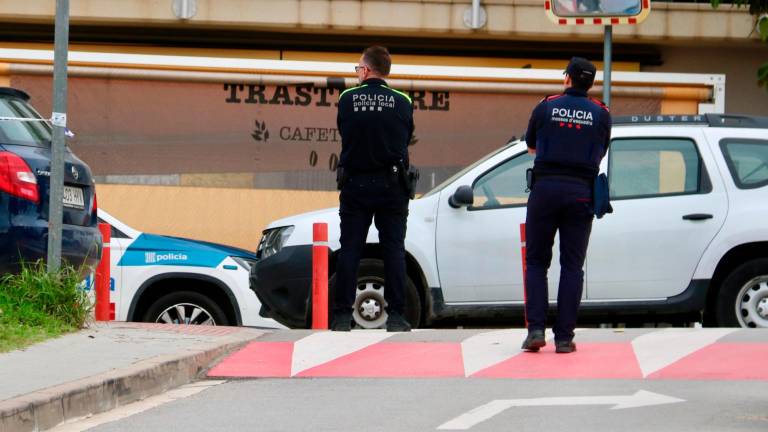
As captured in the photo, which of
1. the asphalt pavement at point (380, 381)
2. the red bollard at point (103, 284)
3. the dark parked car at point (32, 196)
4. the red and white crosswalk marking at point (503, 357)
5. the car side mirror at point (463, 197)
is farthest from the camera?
the red bollard at point (103, 284)

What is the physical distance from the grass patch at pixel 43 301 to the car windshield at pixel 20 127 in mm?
919

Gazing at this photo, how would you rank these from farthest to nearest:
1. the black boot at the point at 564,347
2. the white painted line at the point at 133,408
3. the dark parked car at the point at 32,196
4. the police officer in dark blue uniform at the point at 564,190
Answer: the dark parked car at the point at 32,196 → the black boot at the point at 564,347 → the police officer in dark blue uniform at the point at 564,190 → the white painted line at the point at 133,408

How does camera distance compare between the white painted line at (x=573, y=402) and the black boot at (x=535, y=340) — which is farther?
the black boot at (x=535, y=340)

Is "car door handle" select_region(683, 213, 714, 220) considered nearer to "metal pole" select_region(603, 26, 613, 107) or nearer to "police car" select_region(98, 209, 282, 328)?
"metal pole" select_region(603, 26, 613, 107)

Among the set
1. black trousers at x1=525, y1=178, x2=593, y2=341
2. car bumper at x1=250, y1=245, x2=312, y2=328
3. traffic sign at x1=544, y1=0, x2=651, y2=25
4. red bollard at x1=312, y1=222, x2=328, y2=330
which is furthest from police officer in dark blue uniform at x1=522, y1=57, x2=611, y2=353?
traffic sign at x1=544, y1=0, x2=651, y2=25

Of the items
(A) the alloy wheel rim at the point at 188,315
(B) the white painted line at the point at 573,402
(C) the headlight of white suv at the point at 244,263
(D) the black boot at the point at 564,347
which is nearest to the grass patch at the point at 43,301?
(A) the alloy wheel rim at the point at 188,315

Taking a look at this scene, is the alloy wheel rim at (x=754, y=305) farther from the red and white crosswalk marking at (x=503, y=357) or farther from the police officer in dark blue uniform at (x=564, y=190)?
the police officer in dark blue uniform at (x=564, y=190)

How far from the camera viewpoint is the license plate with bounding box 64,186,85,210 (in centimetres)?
1012

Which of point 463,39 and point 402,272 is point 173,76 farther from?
point 463,39

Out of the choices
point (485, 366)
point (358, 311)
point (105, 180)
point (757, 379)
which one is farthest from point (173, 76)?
point (757, 379)

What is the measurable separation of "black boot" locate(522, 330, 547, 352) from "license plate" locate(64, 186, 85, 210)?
11.2 feet

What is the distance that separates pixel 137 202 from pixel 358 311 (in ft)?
11.2

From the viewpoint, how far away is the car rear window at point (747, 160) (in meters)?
10.9

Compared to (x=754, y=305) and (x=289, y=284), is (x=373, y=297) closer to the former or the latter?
(x=289, y=284)
